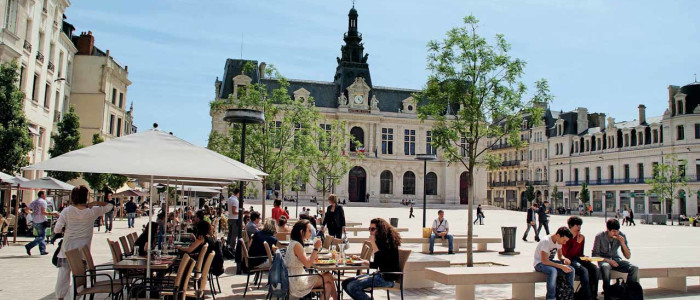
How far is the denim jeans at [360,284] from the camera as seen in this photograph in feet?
22.6

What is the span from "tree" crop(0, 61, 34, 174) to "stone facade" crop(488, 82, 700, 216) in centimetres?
3327

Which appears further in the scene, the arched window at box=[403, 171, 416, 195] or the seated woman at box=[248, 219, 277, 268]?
the arched window at box=[403, 171, 416, 195]

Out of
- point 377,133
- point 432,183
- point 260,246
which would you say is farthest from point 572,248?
point 432,183

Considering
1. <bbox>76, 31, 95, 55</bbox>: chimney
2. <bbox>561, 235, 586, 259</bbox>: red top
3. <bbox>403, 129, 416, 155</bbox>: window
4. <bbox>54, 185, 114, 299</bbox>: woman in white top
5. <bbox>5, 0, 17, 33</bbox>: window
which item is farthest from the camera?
<bbox>403, 129, 416, 155</bbox>: window

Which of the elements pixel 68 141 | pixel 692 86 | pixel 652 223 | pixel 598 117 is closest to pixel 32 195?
pixel 68 141

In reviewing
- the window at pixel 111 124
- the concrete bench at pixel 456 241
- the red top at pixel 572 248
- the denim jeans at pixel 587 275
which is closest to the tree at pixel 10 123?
the concrete bench at pixel 456 241

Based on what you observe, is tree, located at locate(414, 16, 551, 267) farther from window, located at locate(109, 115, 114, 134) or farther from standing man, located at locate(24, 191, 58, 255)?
window, located at locate(109, 115, 114, 134)

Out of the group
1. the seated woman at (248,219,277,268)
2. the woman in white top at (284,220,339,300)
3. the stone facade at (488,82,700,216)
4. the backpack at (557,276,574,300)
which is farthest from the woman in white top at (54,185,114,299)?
the stone facade at (488,82,700,216)

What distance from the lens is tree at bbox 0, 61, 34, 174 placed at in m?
16.8

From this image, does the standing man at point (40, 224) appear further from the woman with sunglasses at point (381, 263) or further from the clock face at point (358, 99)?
the clock face at point (358, 99)

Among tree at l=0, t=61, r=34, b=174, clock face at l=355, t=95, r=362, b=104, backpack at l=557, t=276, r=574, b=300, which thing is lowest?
backpack at l=557, t=276, r=574, b=300

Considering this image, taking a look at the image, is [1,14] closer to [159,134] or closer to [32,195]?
[32,195]

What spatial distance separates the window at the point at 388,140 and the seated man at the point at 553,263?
183ft

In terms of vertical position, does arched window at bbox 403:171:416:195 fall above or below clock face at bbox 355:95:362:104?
below
